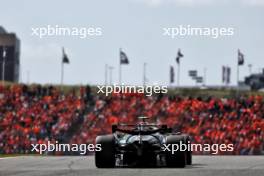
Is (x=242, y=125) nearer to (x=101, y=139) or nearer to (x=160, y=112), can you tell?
(x=160, y=112)

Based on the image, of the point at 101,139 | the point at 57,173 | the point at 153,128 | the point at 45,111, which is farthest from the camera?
the point at 45,111

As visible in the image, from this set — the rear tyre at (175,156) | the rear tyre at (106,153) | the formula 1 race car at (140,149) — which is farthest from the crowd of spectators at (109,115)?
the rear tyre at (106,153)

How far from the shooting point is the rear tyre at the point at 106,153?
69.3 feet

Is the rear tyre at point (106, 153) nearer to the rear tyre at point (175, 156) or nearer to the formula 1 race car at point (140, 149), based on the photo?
the formula 1 race car at point (140, 149)

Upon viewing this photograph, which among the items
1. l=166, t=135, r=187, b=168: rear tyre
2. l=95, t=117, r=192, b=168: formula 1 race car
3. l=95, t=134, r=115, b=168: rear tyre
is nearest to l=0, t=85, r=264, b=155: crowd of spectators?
l=95, t=117, r=192, b=168: formula 1 race car

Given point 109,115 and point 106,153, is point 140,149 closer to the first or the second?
point 106,153

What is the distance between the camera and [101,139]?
69.4 feet

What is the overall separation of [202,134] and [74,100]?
849cm

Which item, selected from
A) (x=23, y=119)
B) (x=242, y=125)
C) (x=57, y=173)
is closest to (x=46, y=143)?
(x=23, y=119)

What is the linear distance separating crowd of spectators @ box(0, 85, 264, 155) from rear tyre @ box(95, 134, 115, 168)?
2371 cm

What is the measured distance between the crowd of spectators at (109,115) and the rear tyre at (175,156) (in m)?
23.4

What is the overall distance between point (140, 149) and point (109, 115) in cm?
2884

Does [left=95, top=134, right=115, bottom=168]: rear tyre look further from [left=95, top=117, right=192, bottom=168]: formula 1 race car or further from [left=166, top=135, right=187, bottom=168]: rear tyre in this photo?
[left=166, top=135, right=187, bottom=168]: rear tyre

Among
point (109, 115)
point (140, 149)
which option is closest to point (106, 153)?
point (140, 149)
